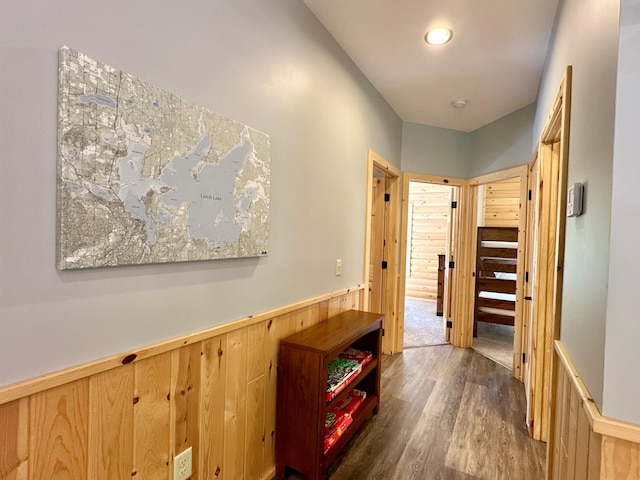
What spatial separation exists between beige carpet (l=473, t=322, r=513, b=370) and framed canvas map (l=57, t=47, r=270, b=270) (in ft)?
11.3

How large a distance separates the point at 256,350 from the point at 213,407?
32 centimetres

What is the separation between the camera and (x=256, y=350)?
164cm

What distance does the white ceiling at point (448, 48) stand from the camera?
6.15 feet

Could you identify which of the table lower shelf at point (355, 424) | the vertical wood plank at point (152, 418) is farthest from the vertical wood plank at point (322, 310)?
the vertical wood plank at point (152, 418)

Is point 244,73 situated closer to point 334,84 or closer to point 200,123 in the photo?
point 200,123

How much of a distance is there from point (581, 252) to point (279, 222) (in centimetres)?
129

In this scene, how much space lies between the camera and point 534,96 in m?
2.93

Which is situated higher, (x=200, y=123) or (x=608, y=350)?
(x=200, y=123)

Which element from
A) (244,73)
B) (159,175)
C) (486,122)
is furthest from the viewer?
(486,122)

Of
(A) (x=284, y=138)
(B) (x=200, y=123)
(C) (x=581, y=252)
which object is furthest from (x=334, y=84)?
(C) (x=581, y=252)

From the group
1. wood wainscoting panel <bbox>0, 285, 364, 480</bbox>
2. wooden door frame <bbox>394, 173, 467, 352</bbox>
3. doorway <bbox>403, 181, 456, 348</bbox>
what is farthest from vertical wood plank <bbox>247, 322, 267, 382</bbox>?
doorway <bbox>403, 181, 456, 348</bbox>

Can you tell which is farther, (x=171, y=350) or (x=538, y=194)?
(x=538, y=194)

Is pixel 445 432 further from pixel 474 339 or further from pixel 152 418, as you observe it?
pixel 474 339

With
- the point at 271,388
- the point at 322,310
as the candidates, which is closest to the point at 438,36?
the point at 322,310
